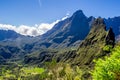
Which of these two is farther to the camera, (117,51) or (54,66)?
(54,66)

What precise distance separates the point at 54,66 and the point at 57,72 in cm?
393

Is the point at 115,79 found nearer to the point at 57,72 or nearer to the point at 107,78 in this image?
the point at 107,78

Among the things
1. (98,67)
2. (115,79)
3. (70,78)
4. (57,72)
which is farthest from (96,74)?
(57,72)

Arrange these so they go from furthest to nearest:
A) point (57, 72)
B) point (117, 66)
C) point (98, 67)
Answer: point (57, 72) → point (98, 67) → point (117, 66)

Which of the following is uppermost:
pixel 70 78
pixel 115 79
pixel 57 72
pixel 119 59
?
pixel 57 72

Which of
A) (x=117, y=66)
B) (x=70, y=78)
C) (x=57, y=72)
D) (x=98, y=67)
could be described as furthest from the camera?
(x=57, y=72)

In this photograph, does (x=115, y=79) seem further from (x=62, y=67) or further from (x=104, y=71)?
(x=62, y=67)

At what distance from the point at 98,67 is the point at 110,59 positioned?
2334mm

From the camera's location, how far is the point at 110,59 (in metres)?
38.0

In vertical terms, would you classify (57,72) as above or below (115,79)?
above

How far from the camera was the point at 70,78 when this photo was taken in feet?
219

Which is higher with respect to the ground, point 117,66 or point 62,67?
point 62,67

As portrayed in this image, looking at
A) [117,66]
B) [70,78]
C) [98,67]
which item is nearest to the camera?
[117,66]

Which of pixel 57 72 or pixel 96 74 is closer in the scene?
pixel 96 74
